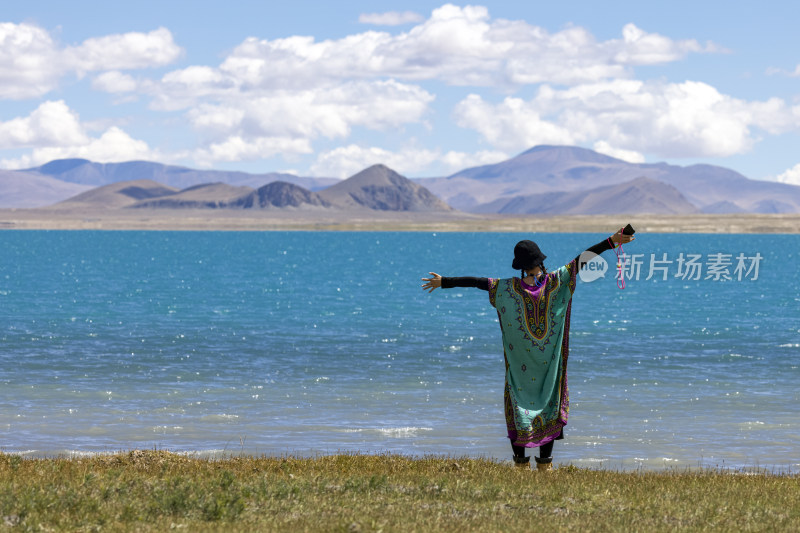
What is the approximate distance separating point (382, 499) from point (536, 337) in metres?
2.48

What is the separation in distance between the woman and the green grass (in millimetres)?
686

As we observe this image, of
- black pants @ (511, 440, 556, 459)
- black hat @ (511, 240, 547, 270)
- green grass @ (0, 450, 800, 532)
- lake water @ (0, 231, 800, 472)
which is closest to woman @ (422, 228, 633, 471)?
black hat @ (511, 240, 547, 270)

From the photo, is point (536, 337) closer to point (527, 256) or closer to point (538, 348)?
point (538, 348)

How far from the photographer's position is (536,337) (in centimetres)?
1109

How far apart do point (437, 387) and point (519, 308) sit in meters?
13.6

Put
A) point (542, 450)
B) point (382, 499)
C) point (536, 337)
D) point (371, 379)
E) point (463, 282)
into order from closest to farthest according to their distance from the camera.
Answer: point (382, 499)
point (463, 282)
point (536, 337)
point (542, 450)
point (371, 379)

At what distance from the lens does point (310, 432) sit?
62.2 ft

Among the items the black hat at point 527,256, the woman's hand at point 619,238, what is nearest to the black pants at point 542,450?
the black hat at point 527,256

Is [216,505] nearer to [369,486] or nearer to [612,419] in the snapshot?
[369,486]

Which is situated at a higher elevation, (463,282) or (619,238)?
(619,238)

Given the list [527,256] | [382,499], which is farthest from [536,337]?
[382,499]

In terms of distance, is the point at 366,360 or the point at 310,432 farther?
the point at 366,360

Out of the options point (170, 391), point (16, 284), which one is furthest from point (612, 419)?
point (16, 284)

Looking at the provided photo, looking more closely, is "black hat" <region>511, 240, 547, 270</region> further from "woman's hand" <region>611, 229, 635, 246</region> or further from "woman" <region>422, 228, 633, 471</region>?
"woman's hand" <region>611, 229, 635, 246</region>
